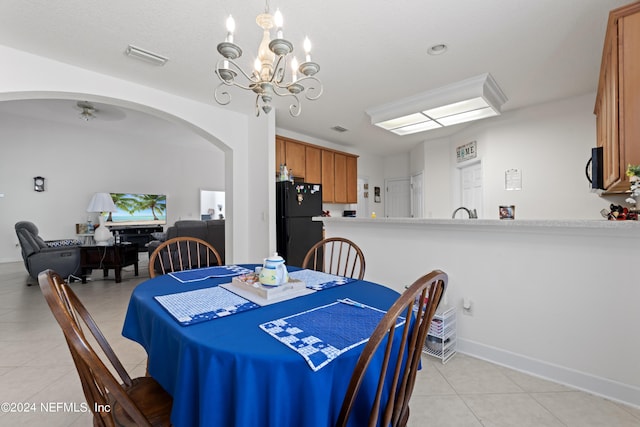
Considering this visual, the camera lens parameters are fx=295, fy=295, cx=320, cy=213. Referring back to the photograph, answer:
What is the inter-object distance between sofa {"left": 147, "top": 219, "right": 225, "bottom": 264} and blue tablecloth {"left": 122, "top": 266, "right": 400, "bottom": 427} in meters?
4.14

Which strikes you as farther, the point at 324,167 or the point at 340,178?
the point at 340,178

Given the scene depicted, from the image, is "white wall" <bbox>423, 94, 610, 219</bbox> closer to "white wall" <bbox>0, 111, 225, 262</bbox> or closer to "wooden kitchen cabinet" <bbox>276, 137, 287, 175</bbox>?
"wooden kitchen cabinet" <bbox>276, 137, 287, 175</bbox>

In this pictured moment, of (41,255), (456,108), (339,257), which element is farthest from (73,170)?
(456,108)

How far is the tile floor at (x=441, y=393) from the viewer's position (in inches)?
62.1

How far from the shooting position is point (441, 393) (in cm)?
180

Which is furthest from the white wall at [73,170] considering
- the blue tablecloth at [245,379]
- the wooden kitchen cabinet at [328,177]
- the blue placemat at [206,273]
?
the blue tablecloth at [245,379]

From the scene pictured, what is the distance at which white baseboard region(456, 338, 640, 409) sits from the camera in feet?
5.56

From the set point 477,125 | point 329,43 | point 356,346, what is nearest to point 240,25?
point 329,43

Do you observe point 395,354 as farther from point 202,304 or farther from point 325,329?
point 202,304

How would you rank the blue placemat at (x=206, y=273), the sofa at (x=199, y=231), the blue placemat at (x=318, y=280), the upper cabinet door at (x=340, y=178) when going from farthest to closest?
the upper cabinet door at (x=340, y=178) < the sofa at (x=199, y=231) < the blue placemat at (x=206, y=273) < the blue placemat at (x=318, y=280)

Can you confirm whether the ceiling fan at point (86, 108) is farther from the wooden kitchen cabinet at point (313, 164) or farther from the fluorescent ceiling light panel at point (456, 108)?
the fluorescent ceiling light panel at point (456, 108)

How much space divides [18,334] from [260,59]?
10.7ft

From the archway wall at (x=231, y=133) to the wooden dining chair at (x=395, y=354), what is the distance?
10.3 ft

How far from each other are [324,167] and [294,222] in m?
1.85
